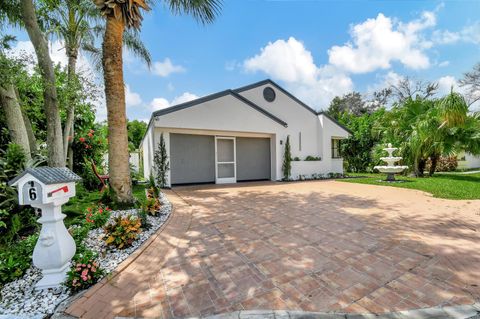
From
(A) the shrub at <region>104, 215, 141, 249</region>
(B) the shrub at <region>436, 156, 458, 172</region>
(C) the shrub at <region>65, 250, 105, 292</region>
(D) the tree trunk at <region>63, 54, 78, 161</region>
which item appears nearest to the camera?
(C) the shrub at <region>65, 250, 105, 292</region>

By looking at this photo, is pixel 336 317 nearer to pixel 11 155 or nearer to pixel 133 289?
pixel 133 289

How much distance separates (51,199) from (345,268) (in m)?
3.95

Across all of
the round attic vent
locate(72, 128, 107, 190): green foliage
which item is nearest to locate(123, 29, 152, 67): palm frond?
locate(72, 128, 107, 190): green foliage

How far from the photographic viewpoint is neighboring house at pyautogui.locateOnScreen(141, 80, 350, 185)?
10391 millimetres

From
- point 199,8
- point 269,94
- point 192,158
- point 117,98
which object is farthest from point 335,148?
point 117,98

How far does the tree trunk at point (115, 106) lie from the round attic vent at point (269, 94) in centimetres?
978

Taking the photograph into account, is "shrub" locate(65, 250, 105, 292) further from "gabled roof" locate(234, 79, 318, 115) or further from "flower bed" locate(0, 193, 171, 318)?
"gabled roof" locate(234, 79, 318, 115)

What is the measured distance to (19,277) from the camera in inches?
112

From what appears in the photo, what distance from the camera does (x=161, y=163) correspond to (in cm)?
1006

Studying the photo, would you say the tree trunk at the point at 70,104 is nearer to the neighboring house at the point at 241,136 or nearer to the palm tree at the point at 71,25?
the palm tree at the point at 71,25

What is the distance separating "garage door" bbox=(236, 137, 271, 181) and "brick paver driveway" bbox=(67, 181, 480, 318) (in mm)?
7085

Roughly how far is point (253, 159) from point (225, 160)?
1.91 m

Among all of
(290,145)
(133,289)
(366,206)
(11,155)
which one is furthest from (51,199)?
(290,145)

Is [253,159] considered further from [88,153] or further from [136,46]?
[136,46]
